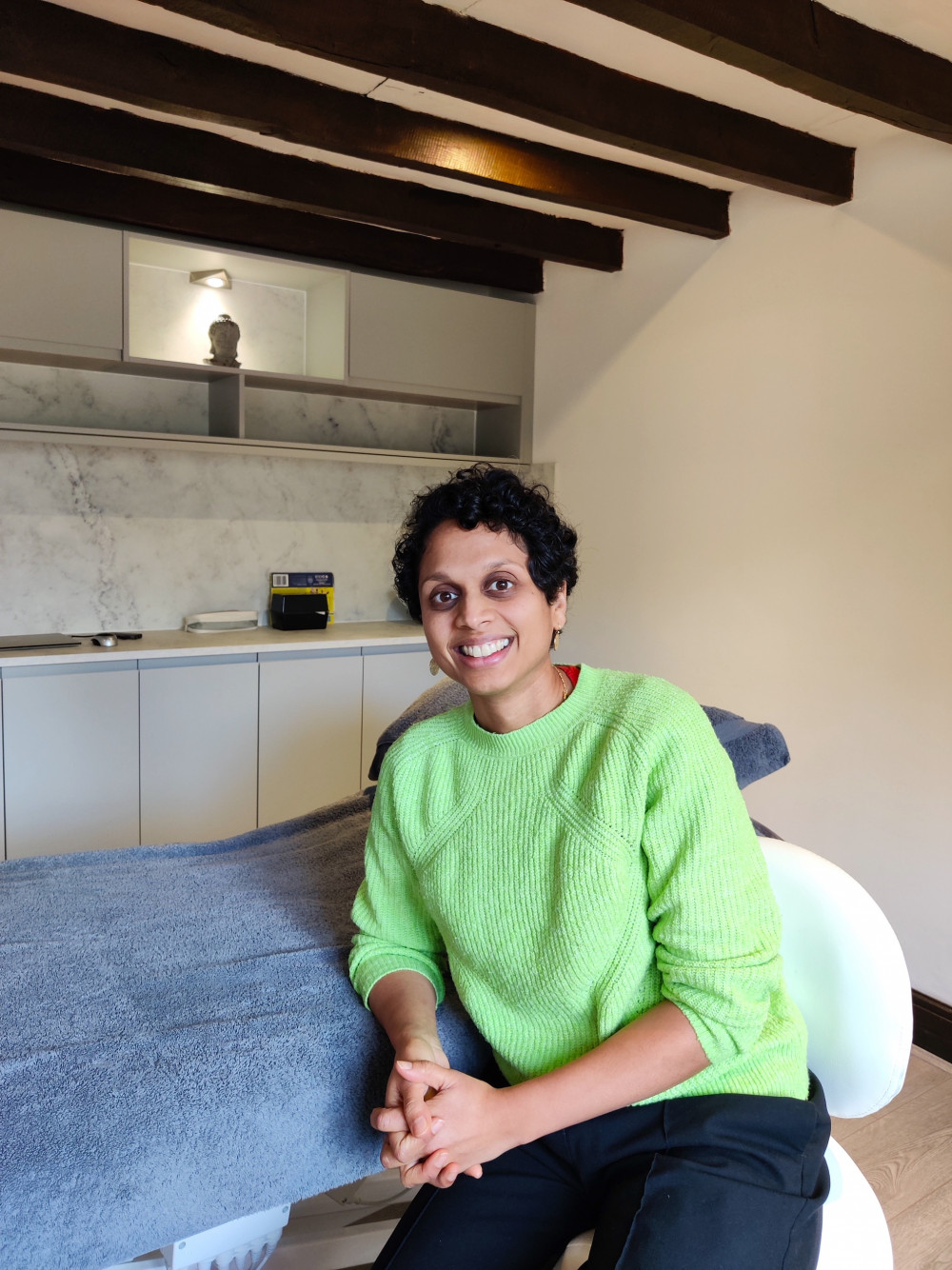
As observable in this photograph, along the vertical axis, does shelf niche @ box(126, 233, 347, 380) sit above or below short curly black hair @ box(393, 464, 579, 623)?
above

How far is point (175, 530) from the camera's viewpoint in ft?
12.3

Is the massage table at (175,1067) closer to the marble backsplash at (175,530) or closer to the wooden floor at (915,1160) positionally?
the wooden floor at (915,1160)

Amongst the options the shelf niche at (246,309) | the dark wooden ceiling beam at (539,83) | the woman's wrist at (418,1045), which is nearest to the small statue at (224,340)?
the shelf niche at (246,309)

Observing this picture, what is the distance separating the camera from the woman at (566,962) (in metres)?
1.08

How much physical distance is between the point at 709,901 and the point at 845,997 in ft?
1.03

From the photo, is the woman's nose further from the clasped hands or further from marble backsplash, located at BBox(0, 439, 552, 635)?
marble backsplash, located at BBox(0, 439, 552, 635)

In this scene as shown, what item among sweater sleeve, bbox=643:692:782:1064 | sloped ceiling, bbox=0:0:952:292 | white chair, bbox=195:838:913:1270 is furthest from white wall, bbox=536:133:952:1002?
sweater sleeve, bbox=643:692:782:1064

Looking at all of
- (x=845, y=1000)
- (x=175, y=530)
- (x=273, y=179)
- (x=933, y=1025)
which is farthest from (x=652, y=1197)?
(x=175, y=530)

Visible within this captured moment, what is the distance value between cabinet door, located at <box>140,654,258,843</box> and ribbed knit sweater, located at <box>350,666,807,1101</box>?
2153mm

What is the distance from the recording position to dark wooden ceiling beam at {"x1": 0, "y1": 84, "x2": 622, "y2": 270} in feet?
8.82

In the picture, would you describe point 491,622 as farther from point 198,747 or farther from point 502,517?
point 198,747

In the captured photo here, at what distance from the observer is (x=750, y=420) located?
3170mm

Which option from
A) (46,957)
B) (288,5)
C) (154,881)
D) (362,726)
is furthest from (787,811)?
(288,5)

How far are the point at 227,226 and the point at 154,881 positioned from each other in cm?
247
